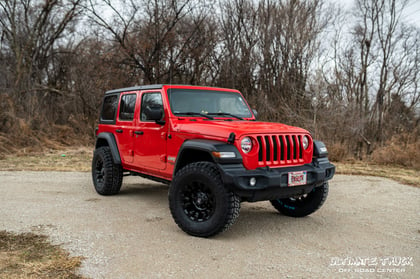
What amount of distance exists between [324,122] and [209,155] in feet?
28.1

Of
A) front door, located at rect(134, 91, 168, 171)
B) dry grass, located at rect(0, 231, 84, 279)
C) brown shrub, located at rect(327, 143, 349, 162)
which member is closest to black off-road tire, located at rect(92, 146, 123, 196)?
front door, located at rect(134, 91, 168, 171)

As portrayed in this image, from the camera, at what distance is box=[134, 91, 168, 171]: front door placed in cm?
529

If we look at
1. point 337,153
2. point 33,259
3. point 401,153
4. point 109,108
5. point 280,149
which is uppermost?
point 109,108

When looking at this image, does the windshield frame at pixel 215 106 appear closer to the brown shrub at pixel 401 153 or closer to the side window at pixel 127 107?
the side window at pixel 127 107

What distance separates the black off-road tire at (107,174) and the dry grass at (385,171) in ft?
17.9

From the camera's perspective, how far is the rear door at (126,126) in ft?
19.9

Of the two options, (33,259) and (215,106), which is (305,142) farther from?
(33,259)

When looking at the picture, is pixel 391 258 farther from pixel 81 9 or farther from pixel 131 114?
pixel 81 9

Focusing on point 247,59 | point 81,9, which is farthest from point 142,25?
point 247,59

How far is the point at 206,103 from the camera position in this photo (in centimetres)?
562

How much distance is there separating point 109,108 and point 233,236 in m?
3.67


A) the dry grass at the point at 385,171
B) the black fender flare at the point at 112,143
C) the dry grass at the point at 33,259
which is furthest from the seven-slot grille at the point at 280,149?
the dry grass at the point at 385,171

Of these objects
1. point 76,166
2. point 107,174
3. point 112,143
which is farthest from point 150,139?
point 76,166

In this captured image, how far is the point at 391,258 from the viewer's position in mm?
3758
